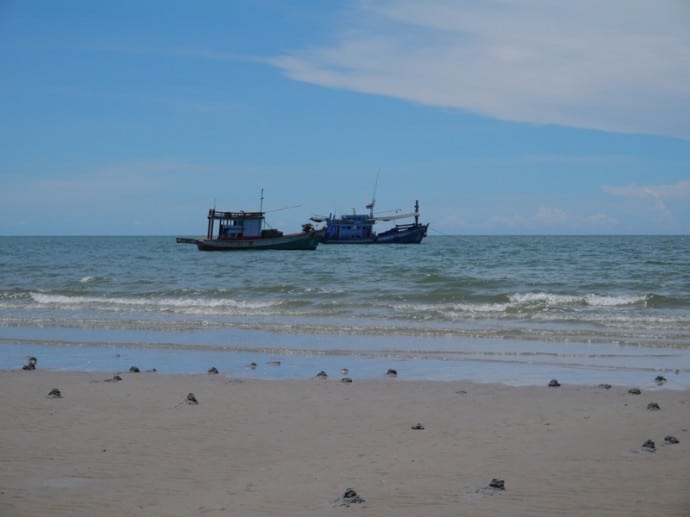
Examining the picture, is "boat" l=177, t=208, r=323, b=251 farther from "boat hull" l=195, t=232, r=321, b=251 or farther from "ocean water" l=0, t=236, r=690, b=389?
"ocean water" l=0, t=236, r=690, b=389

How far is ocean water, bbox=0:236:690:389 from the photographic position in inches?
477

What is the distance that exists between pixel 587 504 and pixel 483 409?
3122 millimetres

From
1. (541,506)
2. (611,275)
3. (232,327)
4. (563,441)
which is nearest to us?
(541,506)

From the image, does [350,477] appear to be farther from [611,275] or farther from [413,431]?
[611,275]

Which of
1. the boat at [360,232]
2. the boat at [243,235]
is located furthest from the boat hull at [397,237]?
the boat at [243,235]

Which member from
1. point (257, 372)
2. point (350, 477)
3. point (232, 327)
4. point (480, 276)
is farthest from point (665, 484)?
point (480, 276)

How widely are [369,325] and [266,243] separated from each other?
147 ft

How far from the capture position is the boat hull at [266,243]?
61.9m

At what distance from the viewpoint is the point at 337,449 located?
6.88 meters

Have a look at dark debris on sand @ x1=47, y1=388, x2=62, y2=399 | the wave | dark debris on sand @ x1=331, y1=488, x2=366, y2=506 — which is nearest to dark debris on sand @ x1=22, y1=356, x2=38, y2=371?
dark debris on sand @ x1=47, y1=388, x2=62, y2=399

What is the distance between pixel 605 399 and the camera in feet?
30.0

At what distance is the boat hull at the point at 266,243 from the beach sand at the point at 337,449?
170ft

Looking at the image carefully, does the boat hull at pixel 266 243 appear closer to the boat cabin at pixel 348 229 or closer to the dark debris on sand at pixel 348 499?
the boat cabin at pixel 348 229

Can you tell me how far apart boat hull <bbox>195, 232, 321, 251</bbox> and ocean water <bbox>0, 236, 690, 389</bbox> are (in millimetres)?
28421
